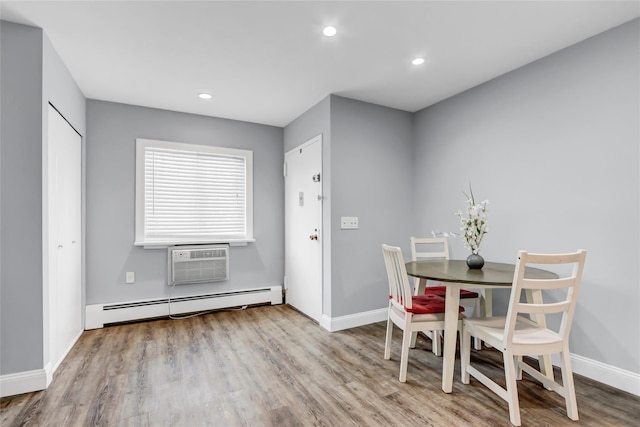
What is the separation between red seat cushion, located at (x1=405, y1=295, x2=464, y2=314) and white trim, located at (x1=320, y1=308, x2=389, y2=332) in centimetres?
104

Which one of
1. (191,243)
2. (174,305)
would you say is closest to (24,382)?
(174,305)

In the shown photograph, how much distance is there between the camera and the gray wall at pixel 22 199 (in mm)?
2098

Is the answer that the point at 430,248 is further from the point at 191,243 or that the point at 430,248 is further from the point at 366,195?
the point at 191,243

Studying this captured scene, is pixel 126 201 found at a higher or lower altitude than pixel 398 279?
higher

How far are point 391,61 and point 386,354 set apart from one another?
95.8 inches

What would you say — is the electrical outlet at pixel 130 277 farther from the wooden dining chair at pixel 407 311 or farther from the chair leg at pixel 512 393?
the chair leg at pixel 512 393

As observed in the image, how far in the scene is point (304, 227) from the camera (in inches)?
153

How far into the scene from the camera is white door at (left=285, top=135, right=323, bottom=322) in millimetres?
3572

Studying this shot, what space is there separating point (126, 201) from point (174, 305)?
1.31 m

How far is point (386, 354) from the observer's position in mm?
2650

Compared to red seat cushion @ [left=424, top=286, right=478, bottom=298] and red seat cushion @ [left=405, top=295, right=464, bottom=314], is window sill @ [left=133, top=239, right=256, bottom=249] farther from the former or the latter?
red seat cushion @ [left=405, top=295, right=464, bottom=314]

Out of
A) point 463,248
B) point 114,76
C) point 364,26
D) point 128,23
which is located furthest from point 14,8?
point 463,248

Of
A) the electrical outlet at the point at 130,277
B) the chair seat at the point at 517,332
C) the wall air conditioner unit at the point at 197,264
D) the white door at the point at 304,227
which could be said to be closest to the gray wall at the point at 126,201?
the electrical outlet at the point at 130,277

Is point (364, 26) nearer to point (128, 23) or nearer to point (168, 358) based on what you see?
point (128, 23)
